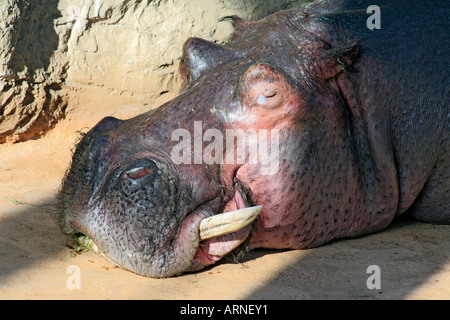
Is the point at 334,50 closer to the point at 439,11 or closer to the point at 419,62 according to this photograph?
the point at 419,62

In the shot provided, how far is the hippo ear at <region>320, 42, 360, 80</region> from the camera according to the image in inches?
161

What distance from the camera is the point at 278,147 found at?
12.5 ft

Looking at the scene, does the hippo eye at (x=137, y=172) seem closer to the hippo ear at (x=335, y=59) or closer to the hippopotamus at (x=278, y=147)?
the hippopotamus at (x=278, y=147)

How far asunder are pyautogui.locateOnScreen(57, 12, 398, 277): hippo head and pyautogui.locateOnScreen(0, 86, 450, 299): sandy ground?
0.14 meters

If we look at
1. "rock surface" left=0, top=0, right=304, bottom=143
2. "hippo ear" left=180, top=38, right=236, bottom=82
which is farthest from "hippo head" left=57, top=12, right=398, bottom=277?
"rock surface" left=0, top=0, right=304, bottom=143

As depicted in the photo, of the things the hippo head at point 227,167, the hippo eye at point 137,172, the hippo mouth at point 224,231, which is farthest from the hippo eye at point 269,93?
the hippo eye at point 137,172

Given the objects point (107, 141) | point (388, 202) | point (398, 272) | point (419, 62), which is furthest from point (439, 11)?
point (107, 141)

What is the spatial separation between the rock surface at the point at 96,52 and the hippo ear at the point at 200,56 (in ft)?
6.89

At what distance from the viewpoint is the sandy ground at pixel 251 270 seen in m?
3.59

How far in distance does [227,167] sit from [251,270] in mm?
712

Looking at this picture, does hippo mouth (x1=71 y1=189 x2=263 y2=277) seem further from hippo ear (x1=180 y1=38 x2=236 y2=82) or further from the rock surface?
the rock surface

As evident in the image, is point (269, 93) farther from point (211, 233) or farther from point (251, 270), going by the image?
point (251, 270)

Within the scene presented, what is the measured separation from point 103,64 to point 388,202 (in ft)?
11.7

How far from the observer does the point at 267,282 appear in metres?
3.79
